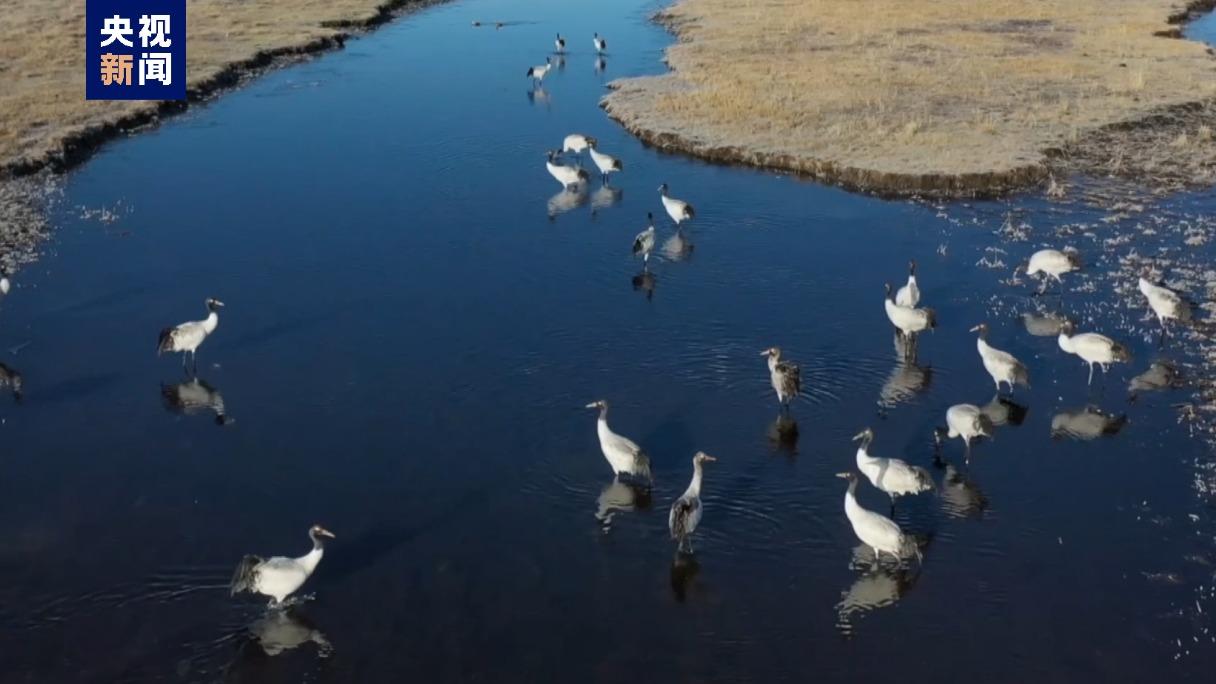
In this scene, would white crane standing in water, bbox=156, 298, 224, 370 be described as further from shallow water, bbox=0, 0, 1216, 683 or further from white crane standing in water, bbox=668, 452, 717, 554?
white crane standing in water, bbox=668, 452, 717, 554

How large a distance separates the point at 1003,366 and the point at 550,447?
7.08m

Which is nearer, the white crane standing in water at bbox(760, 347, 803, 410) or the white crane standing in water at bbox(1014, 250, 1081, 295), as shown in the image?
the white crane standing in water at bbox(760, 347, 803, 410)

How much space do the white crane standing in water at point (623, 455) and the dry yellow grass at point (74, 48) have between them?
68.3 ft

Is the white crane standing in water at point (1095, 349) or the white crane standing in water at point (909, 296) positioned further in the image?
the white crane standing in water at point (909, 296)

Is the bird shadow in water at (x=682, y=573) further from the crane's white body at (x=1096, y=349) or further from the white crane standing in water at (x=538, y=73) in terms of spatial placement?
the white crane standing in water at (x=538, y=73)

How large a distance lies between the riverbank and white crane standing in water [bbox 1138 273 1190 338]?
25.7 meters

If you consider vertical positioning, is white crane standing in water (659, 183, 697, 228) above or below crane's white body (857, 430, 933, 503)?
above

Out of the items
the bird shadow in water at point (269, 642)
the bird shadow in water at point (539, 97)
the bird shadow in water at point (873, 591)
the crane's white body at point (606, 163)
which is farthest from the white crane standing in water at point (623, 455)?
the bird shadow in water at point (539, 97)

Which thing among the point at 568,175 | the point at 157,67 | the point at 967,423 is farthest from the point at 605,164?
the point at 157,67

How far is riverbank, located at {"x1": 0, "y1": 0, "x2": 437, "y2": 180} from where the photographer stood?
33.4m

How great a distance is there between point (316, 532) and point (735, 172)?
19588 mm

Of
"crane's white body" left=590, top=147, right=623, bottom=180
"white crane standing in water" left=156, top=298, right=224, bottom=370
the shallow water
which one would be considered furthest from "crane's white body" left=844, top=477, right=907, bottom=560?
"crane's white body" left=590, top=147, right=623, bottom=180

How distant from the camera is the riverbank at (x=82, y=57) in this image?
33406mm

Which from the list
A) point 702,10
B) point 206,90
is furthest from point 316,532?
point 702,10
